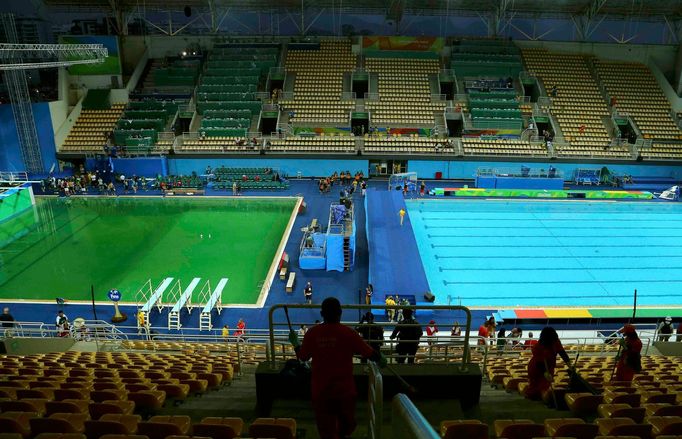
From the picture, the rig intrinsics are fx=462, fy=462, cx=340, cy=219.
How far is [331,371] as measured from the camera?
3.59 metres

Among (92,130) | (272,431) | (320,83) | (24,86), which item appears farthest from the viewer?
(320,83)

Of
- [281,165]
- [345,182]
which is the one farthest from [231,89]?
[345,182]

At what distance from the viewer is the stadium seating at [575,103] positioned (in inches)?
1142

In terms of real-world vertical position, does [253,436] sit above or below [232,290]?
above

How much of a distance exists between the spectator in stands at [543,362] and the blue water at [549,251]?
9.29 meters

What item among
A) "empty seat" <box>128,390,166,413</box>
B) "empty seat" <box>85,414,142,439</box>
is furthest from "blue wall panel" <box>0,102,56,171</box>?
"empty seat" <box>85,414,142,439</box>

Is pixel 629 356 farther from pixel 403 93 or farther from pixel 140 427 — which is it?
pixel 403 93

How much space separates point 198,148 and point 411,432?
2917cm

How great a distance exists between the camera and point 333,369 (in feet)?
11.8

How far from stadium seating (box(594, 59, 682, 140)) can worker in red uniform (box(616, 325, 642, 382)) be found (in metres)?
29.2

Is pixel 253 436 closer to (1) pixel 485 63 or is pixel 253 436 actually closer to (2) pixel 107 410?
(2) pixel 107 410

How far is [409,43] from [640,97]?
1699 centimetres

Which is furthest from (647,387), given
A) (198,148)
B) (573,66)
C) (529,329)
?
(573,66)

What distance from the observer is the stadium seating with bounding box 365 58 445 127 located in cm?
3127
